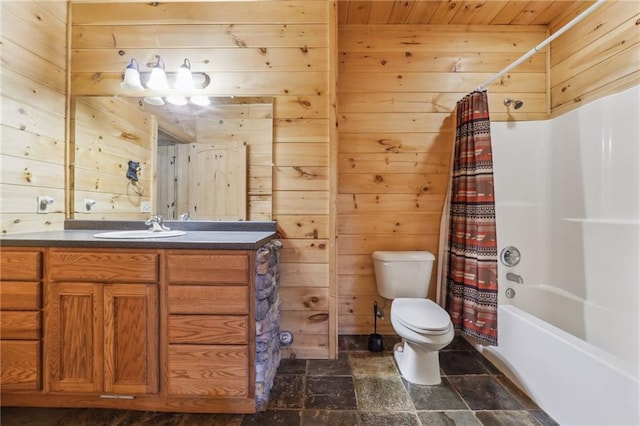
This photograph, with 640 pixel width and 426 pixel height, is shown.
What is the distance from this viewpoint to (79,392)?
1.29 meters

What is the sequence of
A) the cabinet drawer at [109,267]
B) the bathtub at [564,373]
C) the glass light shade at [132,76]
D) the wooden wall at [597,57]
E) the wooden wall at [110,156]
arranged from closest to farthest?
the bathtub at [564,373] → the cabinet drawer at [109,267] → the wooden wall at [597,57] → the glass light shade at [132,76] → the wooden wall at [110,156]

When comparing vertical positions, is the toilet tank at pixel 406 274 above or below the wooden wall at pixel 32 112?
below

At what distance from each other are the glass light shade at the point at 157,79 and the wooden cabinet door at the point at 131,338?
128 centimetres

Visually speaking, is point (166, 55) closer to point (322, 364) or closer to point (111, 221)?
point (111, 221)

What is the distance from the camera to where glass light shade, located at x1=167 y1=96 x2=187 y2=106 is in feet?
5.88

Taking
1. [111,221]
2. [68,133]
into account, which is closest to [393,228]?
[111,221]

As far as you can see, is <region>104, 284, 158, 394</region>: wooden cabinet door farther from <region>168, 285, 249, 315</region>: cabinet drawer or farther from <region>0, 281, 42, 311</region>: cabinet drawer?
<region>0, 281, 42, 311</region>: cabinet drawer

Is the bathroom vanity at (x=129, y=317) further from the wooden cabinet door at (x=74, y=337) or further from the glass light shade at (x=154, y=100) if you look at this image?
the glass light shade at (x=154, y=100)

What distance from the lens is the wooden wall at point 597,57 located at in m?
1.60

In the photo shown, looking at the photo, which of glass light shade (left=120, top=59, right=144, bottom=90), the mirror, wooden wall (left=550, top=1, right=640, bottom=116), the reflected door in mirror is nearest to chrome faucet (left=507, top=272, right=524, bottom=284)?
wooden wall (left=550, top=1, right=640, bottom=116)

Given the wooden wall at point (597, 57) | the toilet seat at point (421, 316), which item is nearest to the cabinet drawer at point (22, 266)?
the toilet seat at point (421, 316)

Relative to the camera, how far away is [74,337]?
1.27 m

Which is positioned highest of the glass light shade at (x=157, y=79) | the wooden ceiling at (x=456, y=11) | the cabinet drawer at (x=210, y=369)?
the wooden ceiling at (x=456, y=11)

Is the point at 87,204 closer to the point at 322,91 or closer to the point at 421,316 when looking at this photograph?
the point at 322,91
